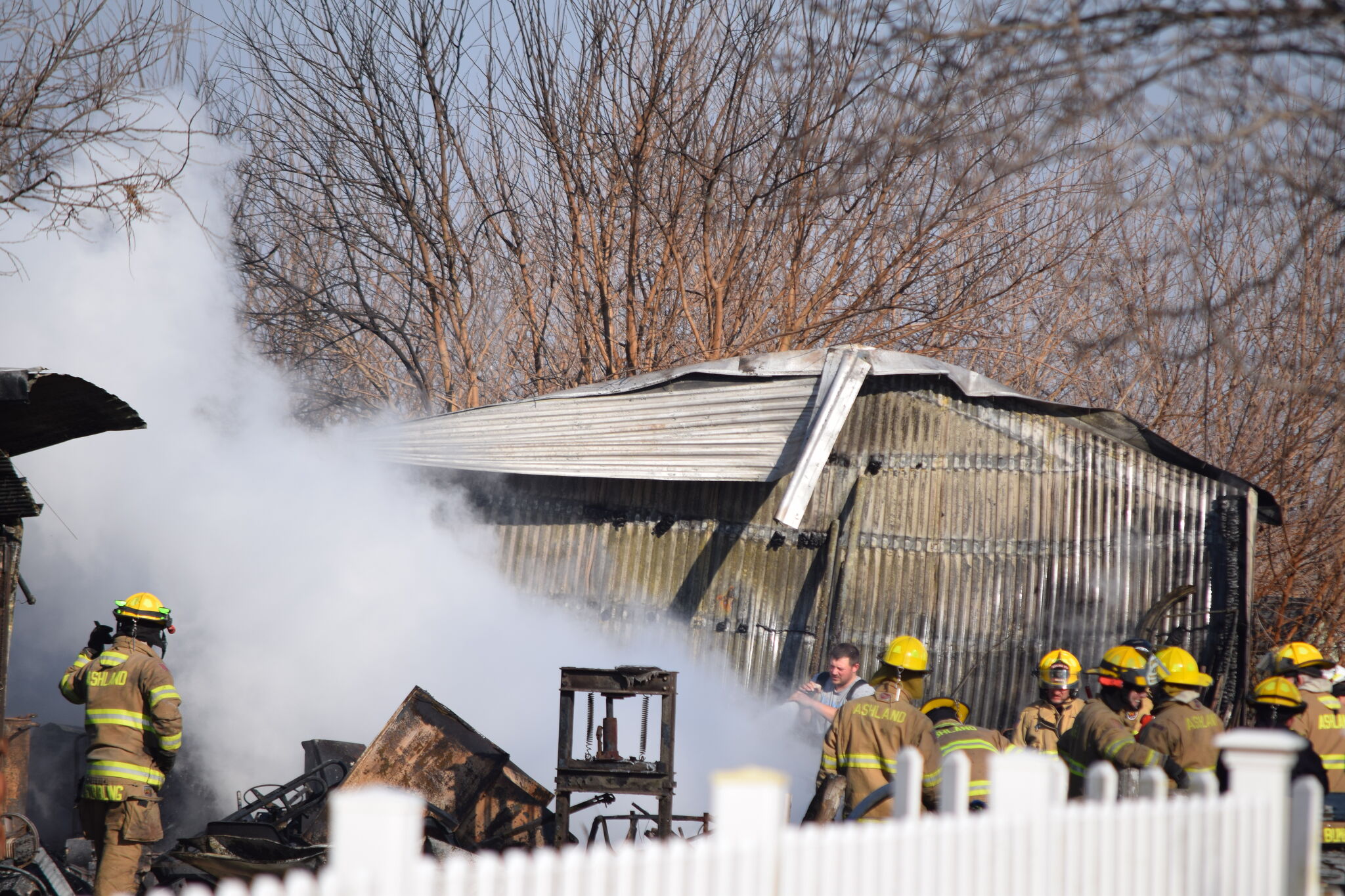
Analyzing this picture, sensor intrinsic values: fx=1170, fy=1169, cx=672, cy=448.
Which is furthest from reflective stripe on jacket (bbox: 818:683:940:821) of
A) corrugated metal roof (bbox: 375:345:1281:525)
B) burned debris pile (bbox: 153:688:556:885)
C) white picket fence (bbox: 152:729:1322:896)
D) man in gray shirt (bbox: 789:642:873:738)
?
corrugated metal roof (bbox: 375:345:1281:525)

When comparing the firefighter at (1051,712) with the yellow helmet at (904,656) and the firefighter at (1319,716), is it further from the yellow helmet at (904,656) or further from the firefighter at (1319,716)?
the yellow helmet at (904,656)

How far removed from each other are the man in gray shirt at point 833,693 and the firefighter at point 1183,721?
2666 millimetres

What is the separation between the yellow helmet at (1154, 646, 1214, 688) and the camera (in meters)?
5.82

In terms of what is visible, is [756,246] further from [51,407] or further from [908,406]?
[51,407]

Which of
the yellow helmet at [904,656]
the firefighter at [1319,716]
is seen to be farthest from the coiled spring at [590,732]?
the firefighter at [1319,716]

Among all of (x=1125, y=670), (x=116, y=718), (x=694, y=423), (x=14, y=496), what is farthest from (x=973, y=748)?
(x=14, y=496)

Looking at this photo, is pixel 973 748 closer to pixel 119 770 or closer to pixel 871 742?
pixel 871 742

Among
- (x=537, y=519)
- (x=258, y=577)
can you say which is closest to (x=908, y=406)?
(x=537, y=519)

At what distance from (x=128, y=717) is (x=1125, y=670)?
5.69 metres

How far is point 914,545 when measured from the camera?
10.3 meters

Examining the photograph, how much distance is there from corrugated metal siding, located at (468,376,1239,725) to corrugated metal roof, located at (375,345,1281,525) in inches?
11.4

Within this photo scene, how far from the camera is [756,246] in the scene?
16297mm

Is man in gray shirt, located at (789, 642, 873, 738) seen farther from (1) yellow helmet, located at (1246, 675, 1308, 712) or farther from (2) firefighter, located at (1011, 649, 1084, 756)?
(1) yellow helmet, located at (1246, 675, 1308, 712)

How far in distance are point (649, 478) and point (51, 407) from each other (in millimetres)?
4690
